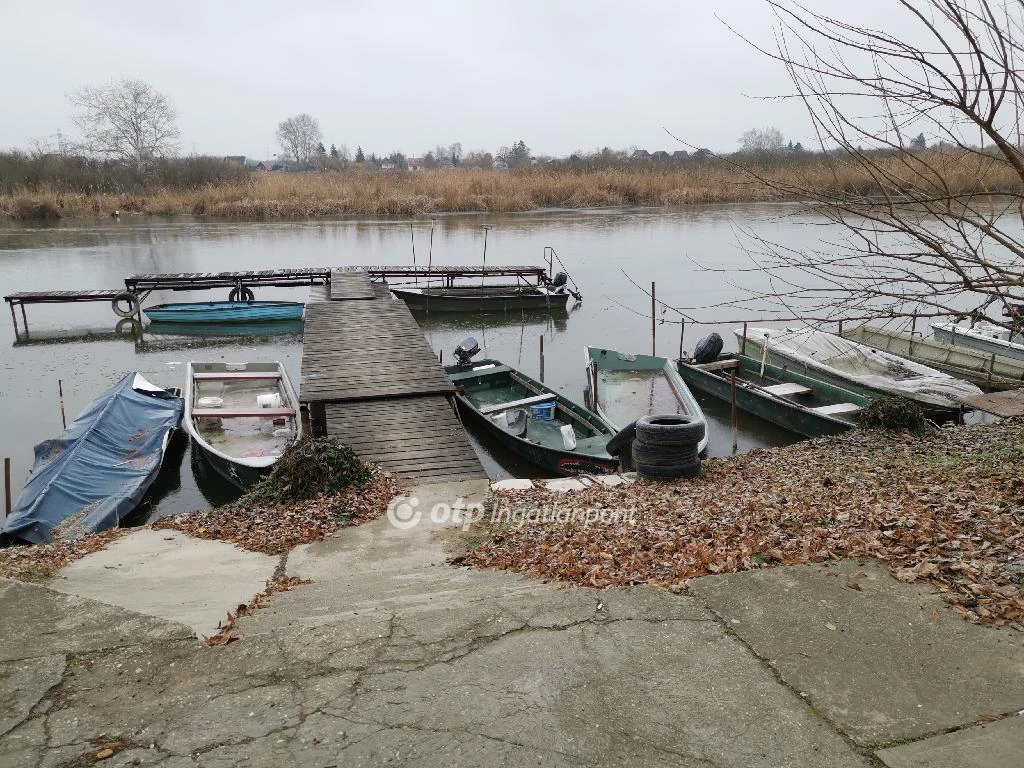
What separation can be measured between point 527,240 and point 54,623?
37964 mm

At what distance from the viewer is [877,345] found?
755 inches

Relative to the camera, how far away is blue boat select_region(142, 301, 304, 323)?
26.4 m

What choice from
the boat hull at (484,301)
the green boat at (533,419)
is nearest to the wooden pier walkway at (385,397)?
the green boat at (533,419)

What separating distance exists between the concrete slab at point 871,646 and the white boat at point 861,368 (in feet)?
28.0

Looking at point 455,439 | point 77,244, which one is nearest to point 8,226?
point 77,244

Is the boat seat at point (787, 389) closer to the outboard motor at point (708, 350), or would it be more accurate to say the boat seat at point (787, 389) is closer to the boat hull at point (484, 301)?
the outboard motor at point (708, 350)

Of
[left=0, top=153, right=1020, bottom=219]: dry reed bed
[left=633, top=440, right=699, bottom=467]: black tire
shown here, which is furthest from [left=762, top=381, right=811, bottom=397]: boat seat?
[left=0, top=153, right=1020, bottom=219]: dry reed bed

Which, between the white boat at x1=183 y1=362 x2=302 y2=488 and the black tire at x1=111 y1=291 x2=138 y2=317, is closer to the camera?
the white boat at x1=183 y1=362 x2=302 y2=488

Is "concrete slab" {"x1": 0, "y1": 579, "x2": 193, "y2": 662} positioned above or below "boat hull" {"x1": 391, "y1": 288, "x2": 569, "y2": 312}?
above

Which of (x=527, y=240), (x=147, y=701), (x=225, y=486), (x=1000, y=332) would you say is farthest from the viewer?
(x=527, y=240)

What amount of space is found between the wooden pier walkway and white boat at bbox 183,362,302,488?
0.84 metres

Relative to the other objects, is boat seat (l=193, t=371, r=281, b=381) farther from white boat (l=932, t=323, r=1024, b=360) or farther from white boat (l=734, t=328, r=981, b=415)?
white boat (l=932, t=323, r=1024, b=360)

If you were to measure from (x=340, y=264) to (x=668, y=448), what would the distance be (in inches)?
1090

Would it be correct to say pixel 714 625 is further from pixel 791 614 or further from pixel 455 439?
pixel 455 439
